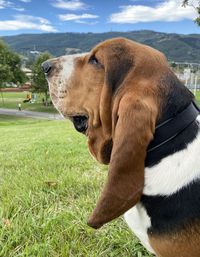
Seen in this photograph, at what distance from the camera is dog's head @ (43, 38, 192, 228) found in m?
2.55

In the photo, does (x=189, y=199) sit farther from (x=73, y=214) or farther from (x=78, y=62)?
(x=73, y=214)

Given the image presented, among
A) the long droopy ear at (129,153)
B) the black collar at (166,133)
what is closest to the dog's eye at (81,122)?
the long droopy ear at (129,153)

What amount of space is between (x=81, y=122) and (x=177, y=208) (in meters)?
1.17

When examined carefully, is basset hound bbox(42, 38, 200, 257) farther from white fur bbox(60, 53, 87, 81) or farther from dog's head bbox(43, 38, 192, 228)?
white fur bbox(60, 53, 87, 81)

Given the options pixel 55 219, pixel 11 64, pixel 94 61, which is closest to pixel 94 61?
pixel 94 61

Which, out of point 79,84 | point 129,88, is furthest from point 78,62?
point 129,88

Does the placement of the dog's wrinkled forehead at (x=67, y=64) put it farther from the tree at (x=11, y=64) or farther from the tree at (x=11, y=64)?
the tree at (x=11, y=64)

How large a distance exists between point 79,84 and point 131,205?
113cm

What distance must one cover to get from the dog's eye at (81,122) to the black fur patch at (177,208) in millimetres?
932

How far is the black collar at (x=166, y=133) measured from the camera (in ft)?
8.75

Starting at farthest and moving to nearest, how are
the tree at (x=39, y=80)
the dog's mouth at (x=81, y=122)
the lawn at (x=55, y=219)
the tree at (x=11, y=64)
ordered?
the tree at (x=39, y=80) < the tree at (x=11, y=64) < the lawn at (x=55, y=219) < the dog's mouth at (x=81, y=122)

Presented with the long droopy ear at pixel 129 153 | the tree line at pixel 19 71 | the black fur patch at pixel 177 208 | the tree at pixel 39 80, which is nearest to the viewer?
the long droopy ear at pixel 129 153

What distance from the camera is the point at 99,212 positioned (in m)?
2.74

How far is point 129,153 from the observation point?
8.32ft
